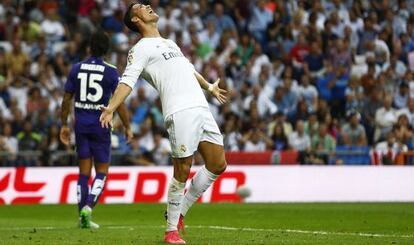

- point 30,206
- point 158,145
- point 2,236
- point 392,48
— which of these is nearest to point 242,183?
point 158,145

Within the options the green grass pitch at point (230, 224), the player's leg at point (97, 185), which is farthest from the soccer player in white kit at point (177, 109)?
the player's leg at point (97, 185)

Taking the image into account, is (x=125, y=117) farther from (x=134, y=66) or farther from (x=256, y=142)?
(x=256, y=142)

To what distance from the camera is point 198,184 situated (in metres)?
11.7

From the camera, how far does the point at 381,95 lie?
87.2 ft

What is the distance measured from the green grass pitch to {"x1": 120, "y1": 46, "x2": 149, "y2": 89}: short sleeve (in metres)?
1.76

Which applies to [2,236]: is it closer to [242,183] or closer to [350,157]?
[242,183]

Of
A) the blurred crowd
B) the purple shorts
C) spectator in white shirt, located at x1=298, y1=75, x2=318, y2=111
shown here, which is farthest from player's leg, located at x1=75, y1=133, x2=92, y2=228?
spectator in white shirt, located at x1=298, y1=75, x2=318, y2=111

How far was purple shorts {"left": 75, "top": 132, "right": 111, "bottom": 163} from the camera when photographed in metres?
15.2

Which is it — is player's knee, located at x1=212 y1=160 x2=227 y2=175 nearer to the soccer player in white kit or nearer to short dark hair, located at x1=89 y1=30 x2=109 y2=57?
the soccer player in white kit

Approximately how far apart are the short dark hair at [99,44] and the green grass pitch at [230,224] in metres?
2.46

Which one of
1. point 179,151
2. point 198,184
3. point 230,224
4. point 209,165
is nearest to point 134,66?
point 179,151

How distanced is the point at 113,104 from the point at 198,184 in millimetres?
1438

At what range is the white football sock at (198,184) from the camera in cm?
1162

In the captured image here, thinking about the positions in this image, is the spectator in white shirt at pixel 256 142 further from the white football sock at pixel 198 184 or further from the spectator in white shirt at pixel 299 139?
the white football sock at pixel 198 184
